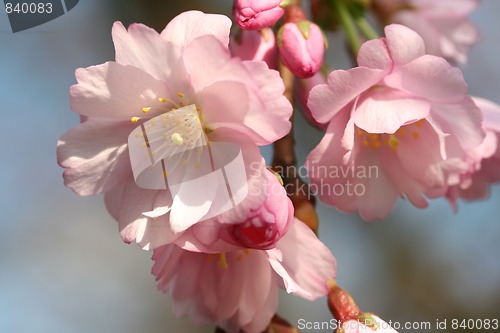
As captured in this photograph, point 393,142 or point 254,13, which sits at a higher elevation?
point 254,13

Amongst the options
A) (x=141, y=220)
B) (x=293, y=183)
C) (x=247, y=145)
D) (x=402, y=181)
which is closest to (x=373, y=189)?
(x=402, y=181)

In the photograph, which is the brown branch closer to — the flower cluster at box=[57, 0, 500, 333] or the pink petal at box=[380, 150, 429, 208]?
the flower cluster at box=[57, 0, 500, 333]

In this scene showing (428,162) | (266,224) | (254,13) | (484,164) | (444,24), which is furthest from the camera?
(444,24)

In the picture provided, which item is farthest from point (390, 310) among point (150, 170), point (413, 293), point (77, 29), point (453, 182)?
point (150, 170)

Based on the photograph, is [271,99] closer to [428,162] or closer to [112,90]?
[112,90]

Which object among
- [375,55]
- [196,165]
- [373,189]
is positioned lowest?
[373,189]
